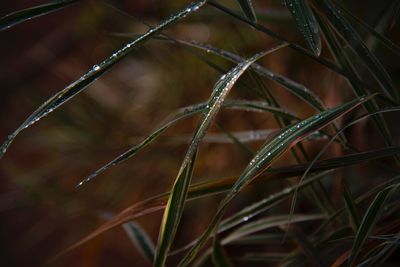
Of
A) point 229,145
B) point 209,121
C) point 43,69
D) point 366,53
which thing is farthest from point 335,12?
point 43,69

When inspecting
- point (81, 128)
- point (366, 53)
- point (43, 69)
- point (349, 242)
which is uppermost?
point (43, 69)

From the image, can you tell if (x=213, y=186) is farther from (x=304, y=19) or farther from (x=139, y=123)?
(x=139, y=123)

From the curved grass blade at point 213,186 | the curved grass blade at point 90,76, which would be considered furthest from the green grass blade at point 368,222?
the curved grass blade at point 90,76

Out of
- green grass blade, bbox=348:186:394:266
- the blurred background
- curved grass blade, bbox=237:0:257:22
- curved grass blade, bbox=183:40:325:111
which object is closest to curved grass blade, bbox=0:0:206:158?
curved grass blade, bbox=237:0:257:22

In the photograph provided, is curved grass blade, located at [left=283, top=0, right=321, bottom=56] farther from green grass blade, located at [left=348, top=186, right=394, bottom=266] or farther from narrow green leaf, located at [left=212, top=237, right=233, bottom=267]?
narrow green leaf, located at [left=212, top=237, right=233, bottom=267]

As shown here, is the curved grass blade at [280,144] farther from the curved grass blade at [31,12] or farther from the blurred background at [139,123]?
the blurred background at [139,123]

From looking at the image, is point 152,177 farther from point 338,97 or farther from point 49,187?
point 338,97
